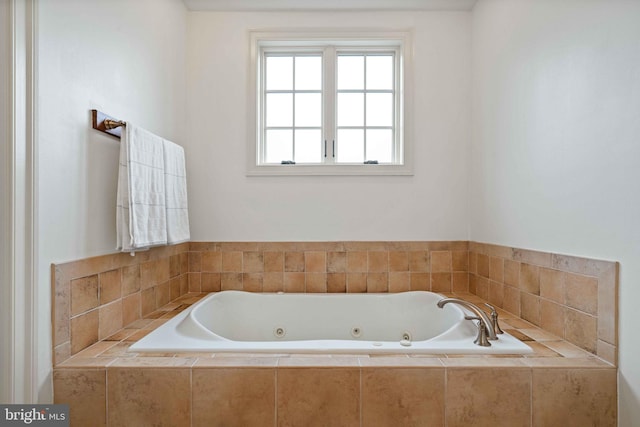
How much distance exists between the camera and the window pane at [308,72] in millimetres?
2535

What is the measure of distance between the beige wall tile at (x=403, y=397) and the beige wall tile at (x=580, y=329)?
0.65 metres

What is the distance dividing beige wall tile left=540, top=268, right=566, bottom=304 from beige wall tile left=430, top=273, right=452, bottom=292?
0.77 metres

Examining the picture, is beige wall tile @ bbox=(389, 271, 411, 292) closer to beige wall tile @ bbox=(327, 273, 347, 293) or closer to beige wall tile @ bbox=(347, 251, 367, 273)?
beige wall tile @ bbox=(347, 251, 367, 273)

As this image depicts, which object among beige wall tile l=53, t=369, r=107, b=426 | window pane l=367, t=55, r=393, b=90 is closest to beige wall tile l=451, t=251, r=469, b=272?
window pane l=367, t=55, r=393, b=90

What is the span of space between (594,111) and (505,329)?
102 cm

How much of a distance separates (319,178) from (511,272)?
4.37 feet

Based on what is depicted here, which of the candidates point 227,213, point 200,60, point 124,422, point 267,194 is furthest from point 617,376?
point 200,60

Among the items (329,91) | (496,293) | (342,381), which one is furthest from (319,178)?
(342,381)

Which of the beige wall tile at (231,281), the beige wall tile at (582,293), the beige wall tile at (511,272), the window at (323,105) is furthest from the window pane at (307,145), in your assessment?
the beige wall tile at (582,293)

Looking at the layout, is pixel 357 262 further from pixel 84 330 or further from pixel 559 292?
pixel 84 330

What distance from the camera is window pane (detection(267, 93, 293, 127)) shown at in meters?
2.54

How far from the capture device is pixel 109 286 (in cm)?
159

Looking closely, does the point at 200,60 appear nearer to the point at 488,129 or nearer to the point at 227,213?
the point at 227,213

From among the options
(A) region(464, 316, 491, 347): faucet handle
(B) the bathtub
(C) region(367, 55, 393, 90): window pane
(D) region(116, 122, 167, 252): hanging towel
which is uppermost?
(C) region(367, 55, 393, 90): window pane
